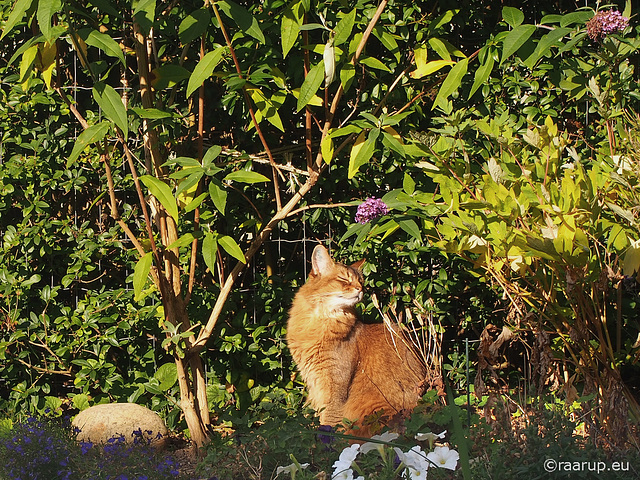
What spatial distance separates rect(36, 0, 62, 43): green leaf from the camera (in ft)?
8.30

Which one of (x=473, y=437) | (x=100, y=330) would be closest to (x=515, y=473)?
(x=473, y=437)

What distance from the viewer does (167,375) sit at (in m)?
4.38

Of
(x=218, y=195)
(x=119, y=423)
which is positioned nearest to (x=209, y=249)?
(x=218, y=195)

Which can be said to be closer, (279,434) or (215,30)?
(279,434)

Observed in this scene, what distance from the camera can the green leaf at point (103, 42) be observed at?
2637 millimetres

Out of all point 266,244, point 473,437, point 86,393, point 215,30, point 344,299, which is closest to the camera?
point 473,437

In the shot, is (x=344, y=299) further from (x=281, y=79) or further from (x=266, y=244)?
(x=281, y=79)

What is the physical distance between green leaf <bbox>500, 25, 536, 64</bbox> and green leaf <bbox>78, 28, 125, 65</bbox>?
164cm

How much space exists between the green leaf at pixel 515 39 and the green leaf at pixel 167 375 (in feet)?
9.21

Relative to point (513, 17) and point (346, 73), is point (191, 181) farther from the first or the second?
point (513, 17)

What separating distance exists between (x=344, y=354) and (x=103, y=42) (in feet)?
7.09

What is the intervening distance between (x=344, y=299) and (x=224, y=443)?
1271mm

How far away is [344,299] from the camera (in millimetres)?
4059

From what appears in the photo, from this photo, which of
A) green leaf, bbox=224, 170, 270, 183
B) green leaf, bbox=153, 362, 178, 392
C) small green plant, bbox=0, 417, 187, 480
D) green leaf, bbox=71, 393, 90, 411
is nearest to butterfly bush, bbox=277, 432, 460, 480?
small green plant, bbox=0, 417, 187, 480
